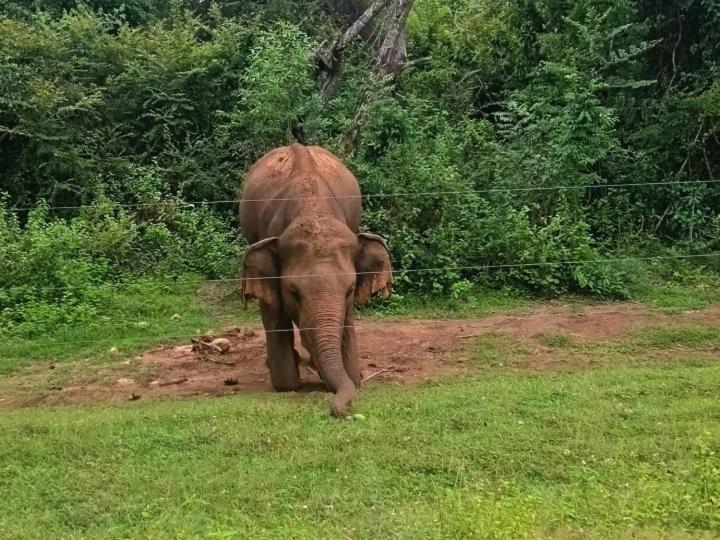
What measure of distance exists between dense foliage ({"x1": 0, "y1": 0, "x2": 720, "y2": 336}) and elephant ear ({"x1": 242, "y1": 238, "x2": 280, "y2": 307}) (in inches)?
187

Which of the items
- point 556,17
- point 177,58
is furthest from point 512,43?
point 177,58

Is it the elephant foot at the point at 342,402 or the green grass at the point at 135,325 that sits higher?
the elephant foot at the point at 342,402

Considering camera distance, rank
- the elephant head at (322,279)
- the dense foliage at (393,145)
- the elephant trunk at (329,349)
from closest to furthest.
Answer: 1. the elephant trunk at (329,349)
2. the elephant head at (322,279)
3. the dense foliage at (393,145)

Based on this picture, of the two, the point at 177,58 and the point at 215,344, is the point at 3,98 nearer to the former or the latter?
the point at 177,58

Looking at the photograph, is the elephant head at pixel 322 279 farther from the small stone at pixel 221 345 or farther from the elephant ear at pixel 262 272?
the small stone at pixel 221 345

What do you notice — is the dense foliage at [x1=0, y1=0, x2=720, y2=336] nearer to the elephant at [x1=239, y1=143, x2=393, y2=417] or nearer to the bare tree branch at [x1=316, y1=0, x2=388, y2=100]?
the bare tree branch at [x1=316, y1=0, x2=388, y2=100]

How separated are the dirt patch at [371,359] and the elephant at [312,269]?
0.71 metres

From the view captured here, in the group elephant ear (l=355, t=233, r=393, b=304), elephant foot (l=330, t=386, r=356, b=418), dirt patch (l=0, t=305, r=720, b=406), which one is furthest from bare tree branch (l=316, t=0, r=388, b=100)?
elephant foot (l=330, t=386, r=356, b=418)

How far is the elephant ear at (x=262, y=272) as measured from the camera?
7.90 m

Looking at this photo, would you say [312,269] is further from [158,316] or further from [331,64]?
[331,64]

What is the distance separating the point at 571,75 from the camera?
14141mm

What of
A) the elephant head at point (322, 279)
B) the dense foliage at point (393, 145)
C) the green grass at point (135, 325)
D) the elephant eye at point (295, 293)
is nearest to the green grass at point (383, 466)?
the elephant head at point (322, 279)

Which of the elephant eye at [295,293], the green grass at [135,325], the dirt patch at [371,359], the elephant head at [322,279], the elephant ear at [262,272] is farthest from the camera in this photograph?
the green grass at [135,325]

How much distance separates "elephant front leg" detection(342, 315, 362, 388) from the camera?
8.23m
